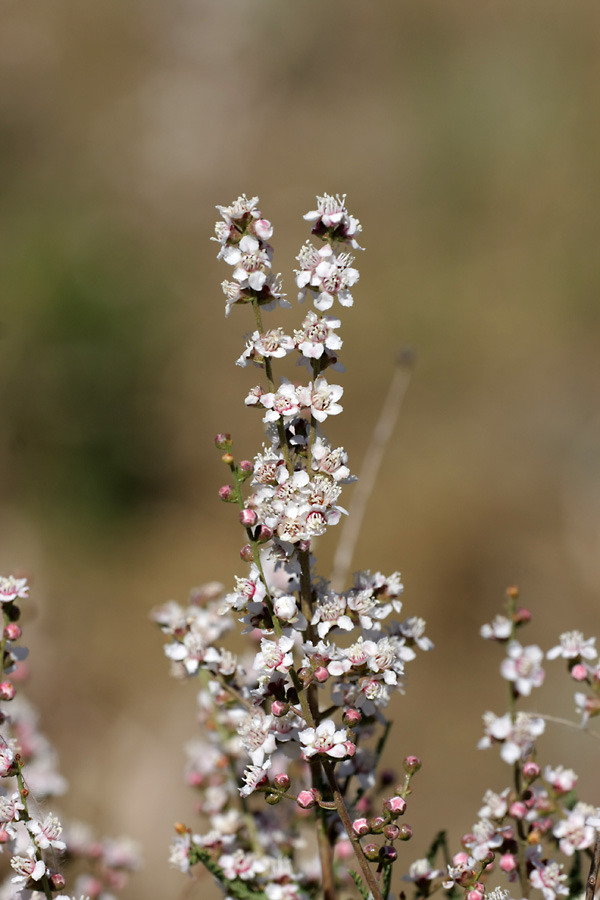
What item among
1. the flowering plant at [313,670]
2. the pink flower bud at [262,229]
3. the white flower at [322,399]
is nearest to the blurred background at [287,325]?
the flowering plant at [313,670]

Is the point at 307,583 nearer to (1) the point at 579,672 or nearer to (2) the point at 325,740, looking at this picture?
(2) the point at 325,740

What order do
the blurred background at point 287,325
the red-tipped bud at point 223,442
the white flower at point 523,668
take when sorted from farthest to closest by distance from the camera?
the blurred background at point 287,325
the white flower at point 523,668
the red-tipped bud at point 223,442

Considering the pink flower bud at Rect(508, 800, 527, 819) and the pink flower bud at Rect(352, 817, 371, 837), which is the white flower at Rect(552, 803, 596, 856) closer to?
the pink flower bud at Rect(508, 800, 527, 819)

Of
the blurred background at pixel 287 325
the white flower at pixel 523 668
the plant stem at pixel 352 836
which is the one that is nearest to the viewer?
the plant stem at pixel 352 836

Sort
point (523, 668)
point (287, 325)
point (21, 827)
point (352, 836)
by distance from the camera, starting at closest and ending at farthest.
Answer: point (352, 836) < point (523, 668) < point (21, 827) < point (287, 325)

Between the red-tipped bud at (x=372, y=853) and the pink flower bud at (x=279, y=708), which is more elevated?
the pink flower bud at (x=279, y=708)

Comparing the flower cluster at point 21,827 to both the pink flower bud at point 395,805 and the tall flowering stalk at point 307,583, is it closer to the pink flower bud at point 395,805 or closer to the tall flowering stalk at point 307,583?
the tall flowering stalk at point 307,583

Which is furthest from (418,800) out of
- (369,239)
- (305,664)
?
(369,239)

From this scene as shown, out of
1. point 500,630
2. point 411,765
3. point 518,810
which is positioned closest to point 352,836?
point 411,765
